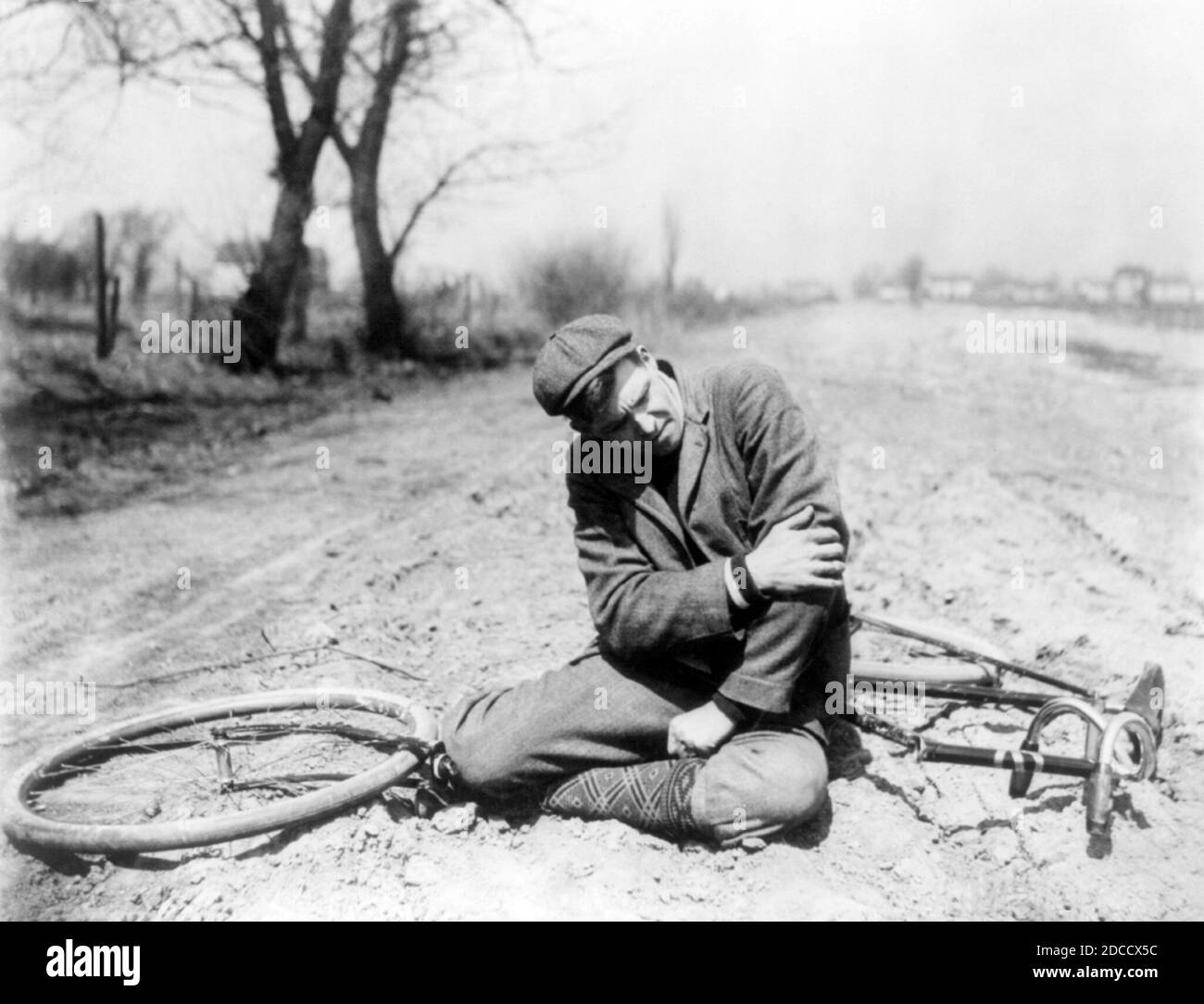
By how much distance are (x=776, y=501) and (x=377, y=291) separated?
10238 mm

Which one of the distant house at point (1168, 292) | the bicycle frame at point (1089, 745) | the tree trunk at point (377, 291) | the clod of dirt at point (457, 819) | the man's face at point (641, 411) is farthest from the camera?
the distant house at point (1168, 292)

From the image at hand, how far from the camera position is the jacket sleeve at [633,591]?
2564 mm

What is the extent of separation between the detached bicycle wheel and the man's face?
101cm

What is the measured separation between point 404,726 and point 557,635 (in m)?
0.80

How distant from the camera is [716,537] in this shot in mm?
2729

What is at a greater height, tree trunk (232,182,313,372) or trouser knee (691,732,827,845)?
tree trunk (232,182,313,372)

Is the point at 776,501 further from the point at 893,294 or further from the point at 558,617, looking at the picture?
the point at 893,294

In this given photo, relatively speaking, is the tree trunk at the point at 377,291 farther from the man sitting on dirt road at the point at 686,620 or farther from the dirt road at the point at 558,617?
the man sitting on dirt road at the point at 686,620

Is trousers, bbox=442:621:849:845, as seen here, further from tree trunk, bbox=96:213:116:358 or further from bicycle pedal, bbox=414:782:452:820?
tree trunk, bbox=96:213:116:358

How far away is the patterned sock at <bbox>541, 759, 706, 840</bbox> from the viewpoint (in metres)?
2.61

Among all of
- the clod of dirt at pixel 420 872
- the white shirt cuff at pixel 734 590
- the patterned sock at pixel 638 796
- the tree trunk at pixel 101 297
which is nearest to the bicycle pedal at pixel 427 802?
the clod of dirt at pixel 420 872

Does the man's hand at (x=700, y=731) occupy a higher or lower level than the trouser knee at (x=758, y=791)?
higher

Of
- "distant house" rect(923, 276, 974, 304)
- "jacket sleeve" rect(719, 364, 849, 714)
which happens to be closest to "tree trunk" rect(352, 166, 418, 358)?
"jacket sleeve" rect(719, 364, 849, 714)

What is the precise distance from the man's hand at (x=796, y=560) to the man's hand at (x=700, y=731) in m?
0.36
